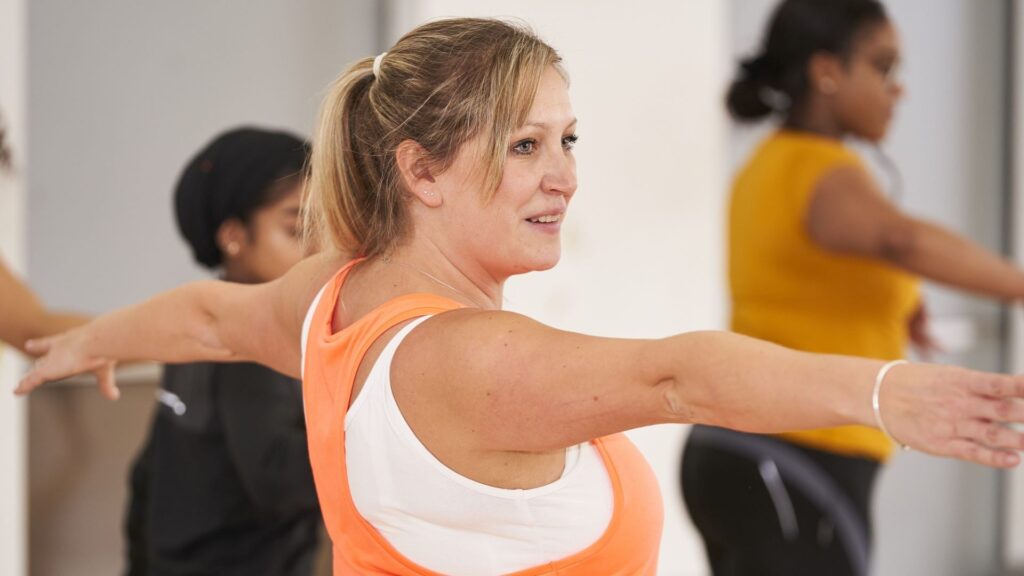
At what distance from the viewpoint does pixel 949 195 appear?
383cm

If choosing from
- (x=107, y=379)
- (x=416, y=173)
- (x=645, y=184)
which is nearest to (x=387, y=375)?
(x=416, y=173)

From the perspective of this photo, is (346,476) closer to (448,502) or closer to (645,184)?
(448,502)

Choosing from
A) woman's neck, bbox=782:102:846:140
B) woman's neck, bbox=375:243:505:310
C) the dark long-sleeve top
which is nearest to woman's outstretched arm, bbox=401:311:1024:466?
woman's neck, bbox=375:243:505:310

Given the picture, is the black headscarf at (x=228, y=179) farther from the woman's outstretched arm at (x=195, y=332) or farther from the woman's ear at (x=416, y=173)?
the woman's ear at (x=416, y=173)

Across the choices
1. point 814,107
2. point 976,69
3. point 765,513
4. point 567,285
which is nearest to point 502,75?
point 765,513

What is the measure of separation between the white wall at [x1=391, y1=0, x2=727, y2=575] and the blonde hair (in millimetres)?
1444

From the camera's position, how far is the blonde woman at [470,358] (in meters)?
0.91

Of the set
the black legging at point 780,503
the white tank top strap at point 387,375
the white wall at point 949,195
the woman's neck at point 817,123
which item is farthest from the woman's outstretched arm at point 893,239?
the white wall at point 949,195

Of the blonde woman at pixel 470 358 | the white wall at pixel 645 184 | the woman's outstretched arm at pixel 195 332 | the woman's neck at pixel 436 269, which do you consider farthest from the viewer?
the white wall at pixel 645 184

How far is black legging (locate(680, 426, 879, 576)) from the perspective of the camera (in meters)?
2.00

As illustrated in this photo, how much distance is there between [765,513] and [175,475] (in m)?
0.99

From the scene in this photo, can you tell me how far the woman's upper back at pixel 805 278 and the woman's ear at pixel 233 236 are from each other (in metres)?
0.99

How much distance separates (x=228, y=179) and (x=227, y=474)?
45 centimetres

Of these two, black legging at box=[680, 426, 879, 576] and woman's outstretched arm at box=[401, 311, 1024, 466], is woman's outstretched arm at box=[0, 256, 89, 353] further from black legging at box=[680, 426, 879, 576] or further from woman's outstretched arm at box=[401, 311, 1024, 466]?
black legging at box=[680, 426, 879, 576]
